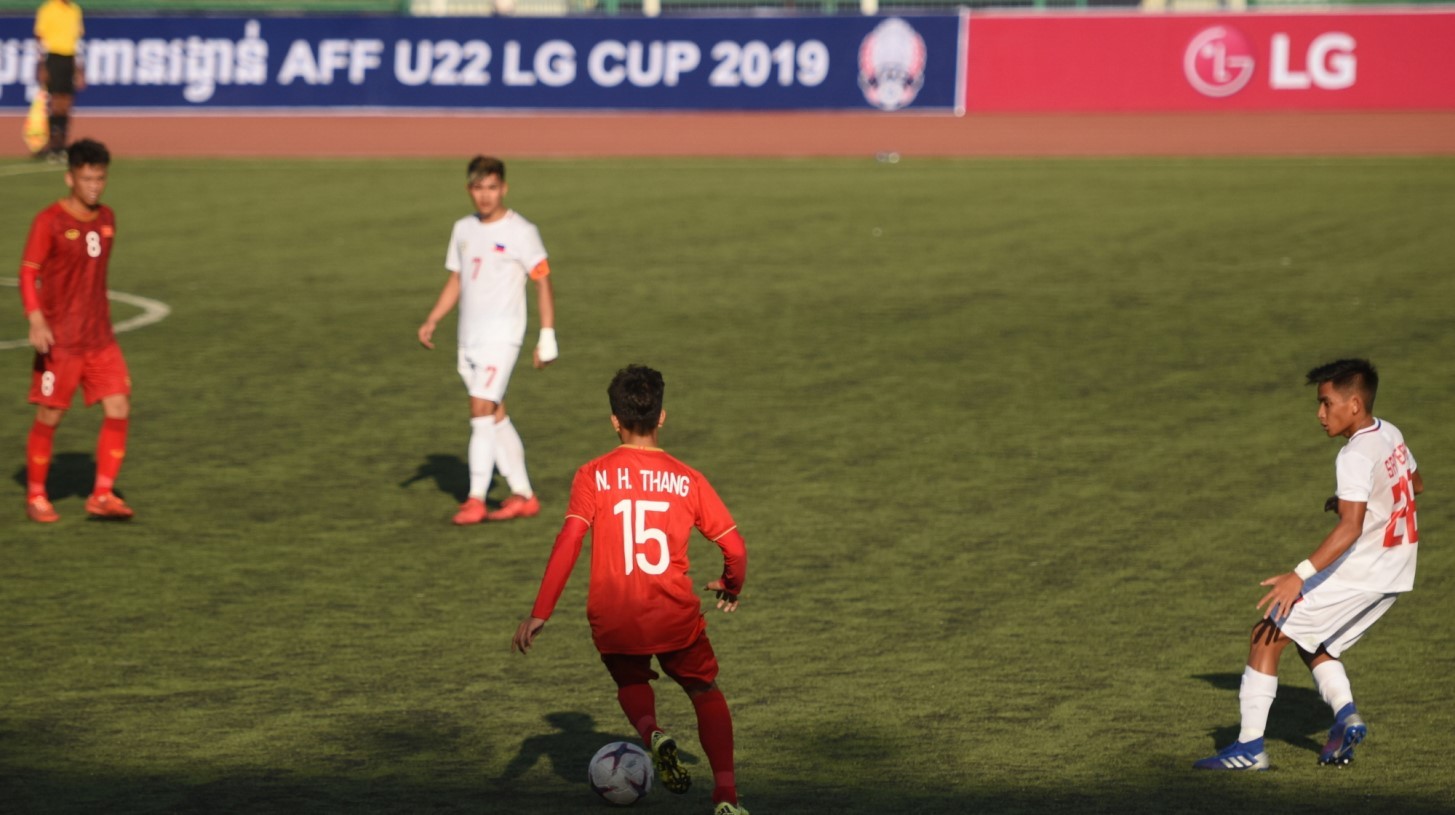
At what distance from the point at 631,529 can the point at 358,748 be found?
1.80m

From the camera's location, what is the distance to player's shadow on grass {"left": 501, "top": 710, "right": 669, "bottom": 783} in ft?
23.7

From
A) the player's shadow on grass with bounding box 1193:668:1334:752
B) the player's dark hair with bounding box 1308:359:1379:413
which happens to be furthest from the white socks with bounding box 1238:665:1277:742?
the player's dark hair with bounding box 1308:359:1379:413

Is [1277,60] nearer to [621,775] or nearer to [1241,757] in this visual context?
[1241,757]

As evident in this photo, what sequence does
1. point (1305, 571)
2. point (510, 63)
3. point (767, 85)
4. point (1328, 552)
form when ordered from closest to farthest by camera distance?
point (1328, 552), point (1305, 571), point (767, 85), point (510, 63)

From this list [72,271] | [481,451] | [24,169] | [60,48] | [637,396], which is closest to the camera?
[637,396]

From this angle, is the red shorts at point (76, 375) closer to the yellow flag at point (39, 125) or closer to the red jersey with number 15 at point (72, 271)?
the red jersey with number 15 at point (72, 271)

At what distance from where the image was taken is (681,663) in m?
6.55

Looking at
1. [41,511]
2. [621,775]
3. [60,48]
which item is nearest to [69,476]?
[41,511]

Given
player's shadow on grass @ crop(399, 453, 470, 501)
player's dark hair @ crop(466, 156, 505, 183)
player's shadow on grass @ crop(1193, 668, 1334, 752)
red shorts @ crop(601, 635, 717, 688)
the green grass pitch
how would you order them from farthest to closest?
player's shadow on grass @ crop(399, 453, 470, 501)
player's dark hair @ crop(466, 156, 505, 183)
player's shadow on grass @ crop(1193, 668, 1334, 752)
the green grass pitch
red shorts @ crop(601, 635, 717, 688)

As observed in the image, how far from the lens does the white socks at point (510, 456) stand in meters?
→ 11.3

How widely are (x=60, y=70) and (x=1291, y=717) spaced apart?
25.7 meters

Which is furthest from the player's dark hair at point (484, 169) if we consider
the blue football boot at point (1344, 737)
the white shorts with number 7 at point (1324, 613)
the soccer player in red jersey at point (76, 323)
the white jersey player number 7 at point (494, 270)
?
the blue football boot at point (1344, 737)

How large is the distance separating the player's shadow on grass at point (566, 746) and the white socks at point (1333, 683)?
271 cm

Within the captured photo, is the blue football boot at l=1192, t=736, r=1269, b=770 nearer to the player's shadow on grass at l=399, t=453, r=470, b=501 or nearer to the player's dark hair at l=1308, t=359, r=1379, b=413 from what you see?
the player's dark hair at l=1308, t=359, r=1379, b=413
